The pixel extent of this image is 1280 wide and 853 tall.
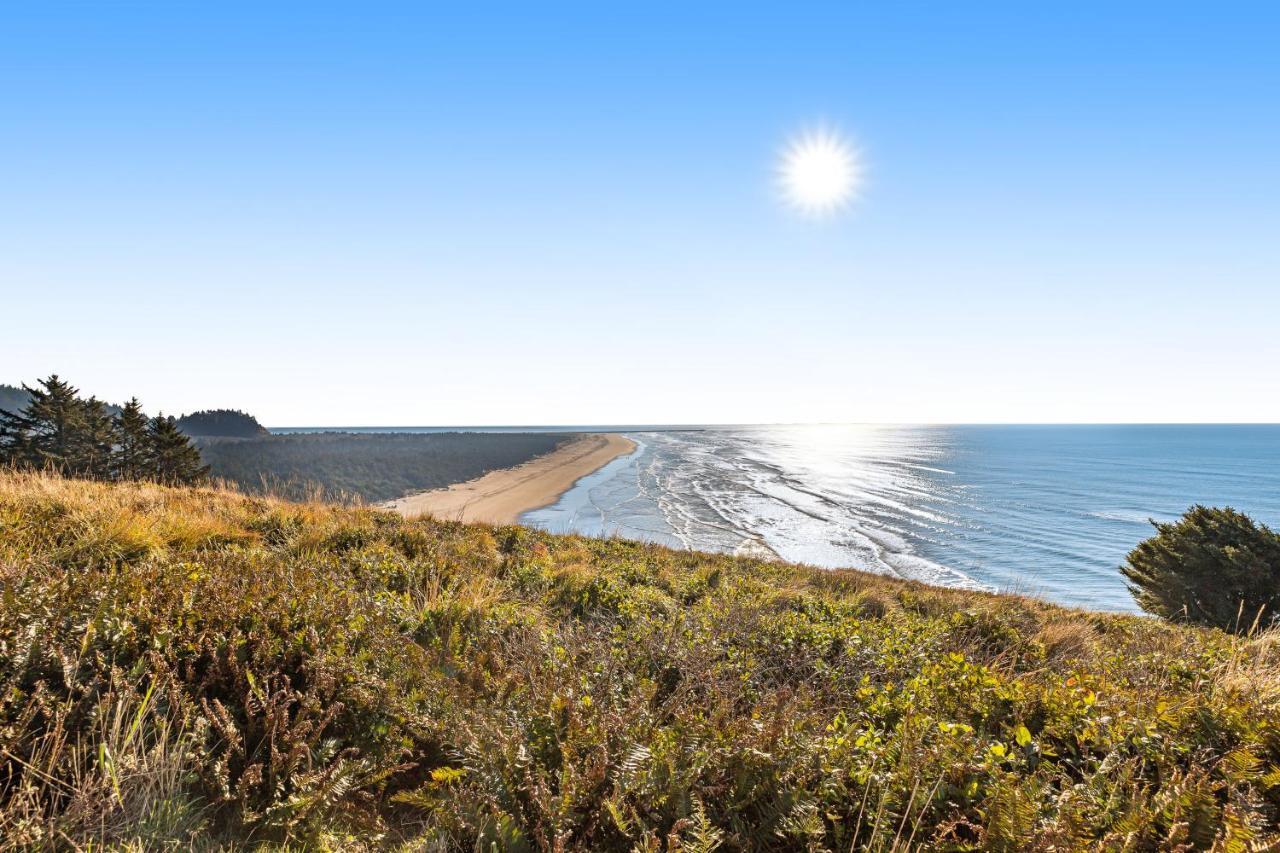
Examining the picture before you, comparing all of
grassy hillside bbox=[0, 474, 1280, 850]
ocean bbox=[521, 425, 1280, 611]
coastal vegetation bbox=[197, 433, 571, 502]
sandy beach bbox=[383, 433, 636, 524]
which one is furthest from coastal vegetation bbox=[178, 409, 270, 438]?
grassy hillside bbox=[0, 474, 1280, 850]

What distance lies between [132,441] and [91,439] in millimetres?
1333

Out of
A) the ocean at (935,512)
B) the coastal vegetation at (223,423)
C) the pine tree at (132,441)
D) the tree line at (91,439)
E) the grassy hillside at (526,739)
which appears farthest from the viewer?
the coastal vegetation at (223,423)

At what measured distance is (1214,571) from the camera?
14.9 m

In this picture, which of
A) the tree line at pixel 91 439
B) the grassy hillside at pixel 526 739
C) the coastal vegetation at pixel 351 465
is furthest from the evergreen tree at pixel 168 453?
the grassy hillside at pixel 526 739

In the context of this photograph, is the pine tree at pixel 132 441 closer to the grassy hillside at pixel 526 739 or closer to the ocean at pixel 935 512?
the ocean at pixel 935 512

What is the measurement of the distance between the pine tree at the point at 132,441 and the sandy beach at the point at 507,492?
10278 mm

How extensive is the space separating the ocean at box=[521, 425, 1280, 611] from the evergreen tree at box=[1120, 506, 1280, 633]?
574cm

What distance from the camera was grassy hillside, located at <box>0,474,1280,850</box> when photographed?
2.17 m

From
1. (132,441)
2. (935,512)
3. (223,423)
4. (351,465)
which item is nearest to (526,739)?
(132,441)

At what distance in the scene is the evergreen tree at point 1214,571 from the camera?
14273 millimetres

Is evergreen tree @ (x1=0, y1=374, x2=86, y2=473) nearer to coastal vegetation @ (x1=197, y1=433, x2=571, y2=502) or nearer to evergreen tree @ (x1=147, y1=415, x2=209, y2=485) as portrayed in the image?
evergreen tree @ (x1=147, y1=415, x2=209, y2=485)

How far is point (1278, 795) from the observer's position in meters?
2.36

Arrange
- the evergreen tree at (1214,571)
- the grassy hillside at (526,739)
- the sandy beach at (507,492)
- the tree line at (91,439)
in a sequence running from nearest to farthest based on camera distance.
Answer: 1. the grassy hillside at (526,739)
2. the evergreen tree at (1214,571)
3. the tree line at (91,439)
4. the sandy beach at (507,492)

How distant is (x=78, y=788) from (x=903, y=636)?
6.52m
